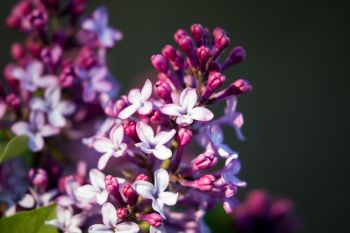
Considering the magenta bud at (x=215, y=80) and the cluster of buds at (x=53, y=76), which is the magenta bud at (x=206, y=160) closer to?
the magenta bud at (x=215, y=80)

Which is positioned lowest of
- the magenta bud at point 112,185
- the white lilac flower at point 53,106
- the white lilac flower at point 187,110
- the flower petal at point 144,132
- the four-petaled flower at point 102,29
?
the magenta bud at point 112,185

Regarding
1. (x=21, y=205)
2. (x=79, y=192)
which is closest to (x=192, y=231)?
(x=79, y=192)

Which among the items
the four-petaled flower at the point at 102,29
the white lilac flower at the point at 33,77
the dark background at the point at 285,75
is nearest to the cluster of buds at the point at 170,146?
the white lilac flower at the point at 33,77

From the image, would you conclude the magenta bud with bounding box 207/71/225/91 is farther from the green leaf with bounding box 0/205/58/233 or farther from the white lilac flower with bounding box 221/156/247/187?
the green leaf with bounding box 0/205/58/233

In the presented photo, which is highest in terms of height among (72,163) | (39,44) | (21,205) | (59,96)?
(39,44)

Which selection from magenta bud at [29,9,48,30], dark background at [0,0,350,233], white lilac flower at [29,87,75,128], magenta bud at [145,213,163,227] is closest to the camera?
magenta bud at [145,213,163,227]

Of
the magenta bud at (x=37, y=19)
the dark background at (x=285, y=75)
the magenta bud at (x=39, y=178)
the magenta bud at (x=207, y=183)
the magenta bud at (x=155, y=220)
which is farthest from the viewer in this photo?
the dark background at (x=285, y=75)

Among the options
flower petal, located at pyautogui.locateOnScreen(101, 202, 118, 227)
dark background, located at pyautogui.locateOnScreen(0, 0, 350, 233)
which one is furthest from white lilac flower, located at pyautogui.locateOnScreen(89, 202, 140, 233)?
dark background, located at pyautogui.locateOnScreen(0, 0, 350, 233)

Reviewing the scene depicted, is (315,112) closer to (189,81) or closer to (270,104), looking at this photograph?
(270,104)
